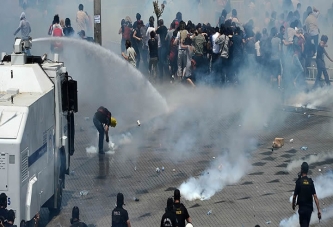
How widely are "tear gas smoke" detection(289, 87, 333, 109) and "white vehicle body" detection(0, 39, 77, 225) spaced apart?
910 cm

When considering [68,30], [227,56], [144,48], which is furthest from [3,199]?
[68,30]

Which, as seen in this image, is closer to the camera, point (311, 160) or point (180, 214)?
point (180, 214)

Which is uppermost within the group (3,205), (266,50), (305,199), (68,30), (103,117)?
(68,30)

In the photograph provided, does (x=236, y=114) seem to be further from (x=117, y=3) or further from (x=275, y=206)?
(x=117, y=3)

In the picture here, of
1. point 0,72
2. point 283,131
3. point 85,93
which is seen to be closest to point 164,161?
point 283,131

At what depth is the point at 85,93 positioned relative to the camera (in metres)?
23.7

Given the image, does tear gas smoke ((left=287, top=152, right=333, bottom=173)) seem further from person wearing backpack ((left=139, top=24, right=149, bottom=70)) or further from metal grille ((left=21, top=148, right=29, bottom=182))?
person wearing backpack ((left=139, top=24, right=149, bottom=70))

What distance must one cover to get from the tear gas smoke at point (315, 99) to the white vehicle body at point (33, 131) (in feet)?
29.9

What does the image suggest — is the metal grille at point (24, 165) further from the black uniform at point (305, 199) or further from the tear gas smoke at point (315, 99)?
the tear gas smoke at point (315, 99)

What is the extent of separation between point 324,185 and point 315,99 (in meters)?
7.86

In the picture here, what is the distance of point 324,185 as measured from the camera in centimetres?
1528

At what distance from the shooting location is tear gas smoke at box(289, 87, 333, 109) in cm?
2220

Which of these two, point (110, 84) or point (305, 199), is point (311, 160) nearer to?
point (305, 199)

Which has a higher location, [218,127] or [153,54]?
[153,54]
